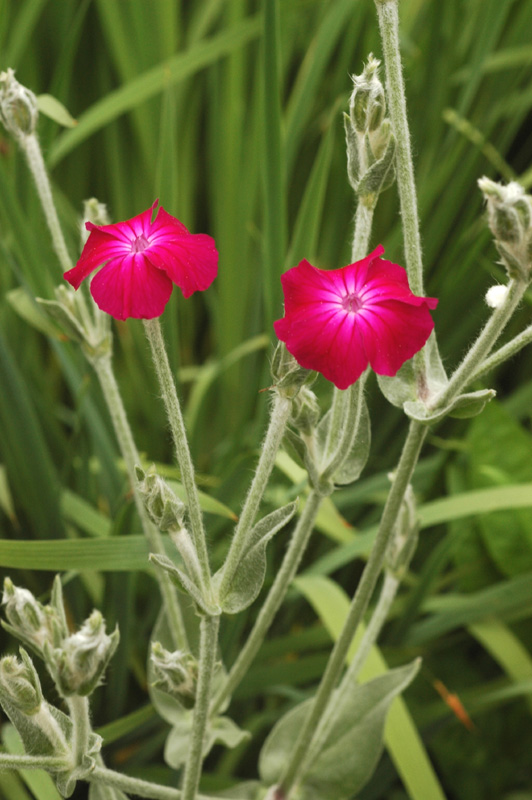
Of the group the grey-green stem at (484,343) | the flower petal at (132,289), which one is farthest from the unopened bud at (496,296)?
the flower petal at (132,289)

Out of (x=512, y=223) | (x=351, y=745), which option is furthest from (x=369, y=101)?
(x=351, y=745)

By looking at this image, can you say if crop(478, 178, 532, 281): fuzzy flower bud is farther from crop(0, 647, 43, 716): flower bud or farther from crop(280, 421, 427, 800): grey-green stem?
crop(0, 647, 43, 716): flower bud

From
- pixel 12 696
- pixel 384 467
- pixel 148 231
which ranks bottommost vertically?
pixel 12 696

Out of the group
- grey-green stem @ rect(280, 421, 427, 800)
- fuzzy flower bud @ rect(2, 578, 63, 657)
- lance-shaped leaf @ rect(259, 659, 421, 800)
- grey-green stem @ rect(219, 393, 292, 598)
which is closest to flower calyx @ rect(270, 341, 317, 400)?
grey-green stem @ rect(219, 393, 292, 598)

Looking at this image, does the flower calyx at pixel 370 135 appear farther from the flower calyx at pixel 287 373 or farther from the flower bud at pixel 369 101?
the flower calyx at pixel 287 373

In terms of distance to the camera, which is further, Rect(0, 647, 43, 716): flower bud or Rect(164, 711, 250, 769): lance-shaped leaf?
Rect(164, 711, 250, 769): lance-shaped leaf

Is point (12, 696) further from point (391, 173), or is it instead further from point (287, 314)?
point (391, 173)

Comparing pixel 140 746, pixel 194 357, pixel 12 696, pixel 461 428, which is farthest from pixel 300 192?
pixel 12 696
